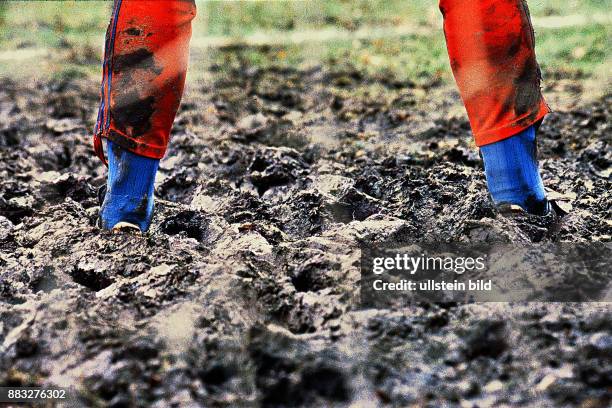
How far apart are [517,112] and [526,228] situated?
0.32 meters

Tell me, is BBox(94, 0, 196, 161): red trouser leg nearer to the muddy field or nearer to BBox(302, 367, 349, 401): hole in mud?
the muddy field

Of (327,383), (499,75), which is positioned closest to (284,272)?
(327,383)

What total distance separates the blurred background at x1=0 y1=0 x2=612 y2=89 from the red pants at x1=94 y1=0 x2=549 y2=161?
1926mm

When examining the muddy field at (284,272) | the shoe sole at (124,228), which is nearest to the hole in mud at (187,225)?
the muddy field at (284,272)

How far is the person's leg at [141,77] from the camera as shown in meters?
1.86

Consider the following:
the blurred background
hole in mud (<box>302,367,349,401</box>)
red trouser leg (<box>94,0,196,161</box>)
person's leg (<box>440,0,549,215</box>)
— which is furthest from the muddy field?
the blurred background

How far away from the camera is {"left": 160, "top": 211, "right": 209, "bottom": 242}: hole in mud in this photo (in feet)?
6.78

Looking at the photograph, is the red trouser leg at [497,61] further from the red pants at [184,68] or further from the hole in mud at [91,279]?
the hole in mud at [91,279]

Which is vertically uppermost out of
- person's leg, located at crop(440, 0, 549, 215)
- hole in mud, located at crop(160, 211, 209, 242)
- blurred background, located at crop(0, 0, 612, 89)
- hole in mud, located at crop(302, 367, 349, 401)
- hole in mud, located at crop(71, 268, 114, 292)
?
blurred background, located at crop(0, 0, 612, 89)

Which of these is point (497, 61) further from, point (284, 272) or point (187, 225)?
point (187, 225)

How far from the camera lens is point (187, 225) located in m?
2.10

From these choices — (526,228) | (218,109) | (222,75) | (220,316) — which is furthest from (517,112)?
(222,75)

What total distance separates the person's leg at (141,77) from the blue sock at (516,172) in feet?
2.95

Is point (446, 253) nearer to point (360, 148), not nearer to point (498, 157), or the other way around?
point (498, 157)
